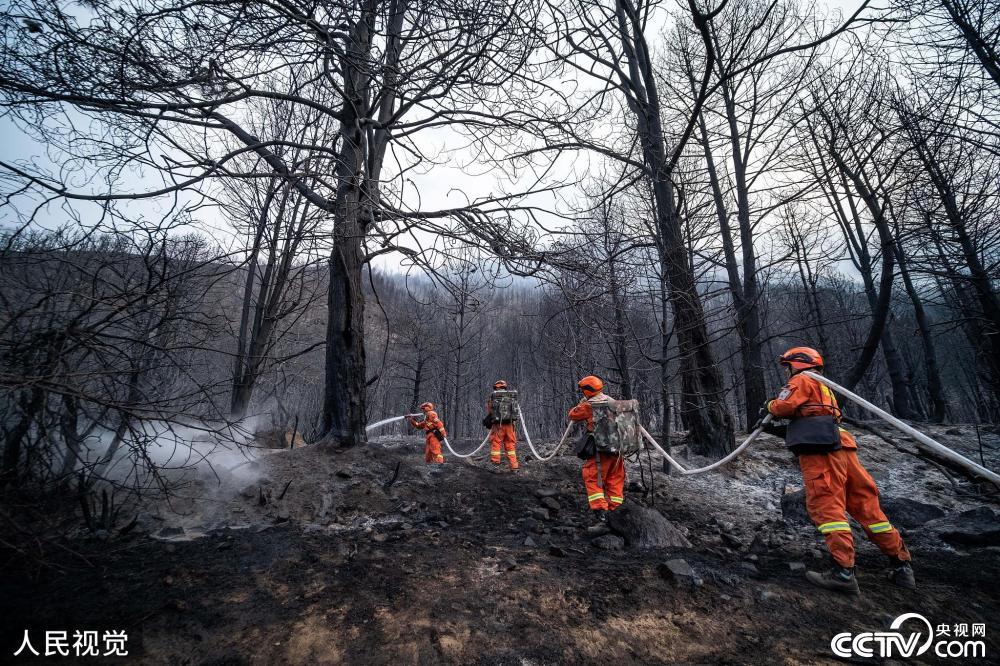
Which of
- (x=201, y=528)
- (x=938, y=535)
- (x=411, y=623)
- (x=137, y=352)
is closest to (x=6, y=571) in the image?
(x=201, y=528)

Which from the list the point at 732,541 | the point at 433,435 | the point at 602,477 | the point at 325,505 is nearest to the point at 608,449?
the point at 602,477

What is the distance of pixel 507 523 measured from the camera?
17.0 feet

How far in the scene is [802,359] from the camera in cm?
422

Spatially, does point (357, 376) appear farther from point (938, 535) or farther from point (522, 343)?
point (522, 343)

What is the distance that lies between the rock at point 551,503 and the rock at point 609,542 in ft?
4.10

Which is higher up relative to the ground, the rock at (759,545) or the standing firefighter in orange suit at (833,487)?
the standing firefighter in orange suit at (833,487)

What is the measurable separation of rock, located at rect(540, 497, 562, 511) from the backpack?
3079 mm

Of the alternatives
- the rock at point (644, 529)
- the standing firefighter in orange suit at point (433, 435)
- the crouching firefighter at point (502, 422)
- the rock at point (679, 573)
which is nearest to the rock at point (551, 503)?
the rock at point (644, 529)

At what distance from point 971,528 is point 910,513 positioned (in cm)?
80

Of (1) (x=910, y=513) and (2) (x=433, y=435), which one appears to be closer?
(1) (x=910, y=513)

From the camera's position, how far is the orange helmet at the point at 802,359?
13.7 ft

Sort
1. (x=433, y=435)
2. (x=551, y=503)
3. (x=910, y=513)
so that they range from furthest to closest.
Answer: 1. (x=433, y=435)
2. (x=551, y=503)
3. (x=910, y=513)

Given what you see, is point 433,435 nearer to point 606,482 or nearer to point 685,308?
point 606,482

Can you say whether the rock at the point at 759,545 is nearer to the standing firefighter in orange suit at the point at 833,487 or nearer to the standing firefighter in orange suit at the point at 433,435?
the standing firefighter in orange suit at the point at 833,487
